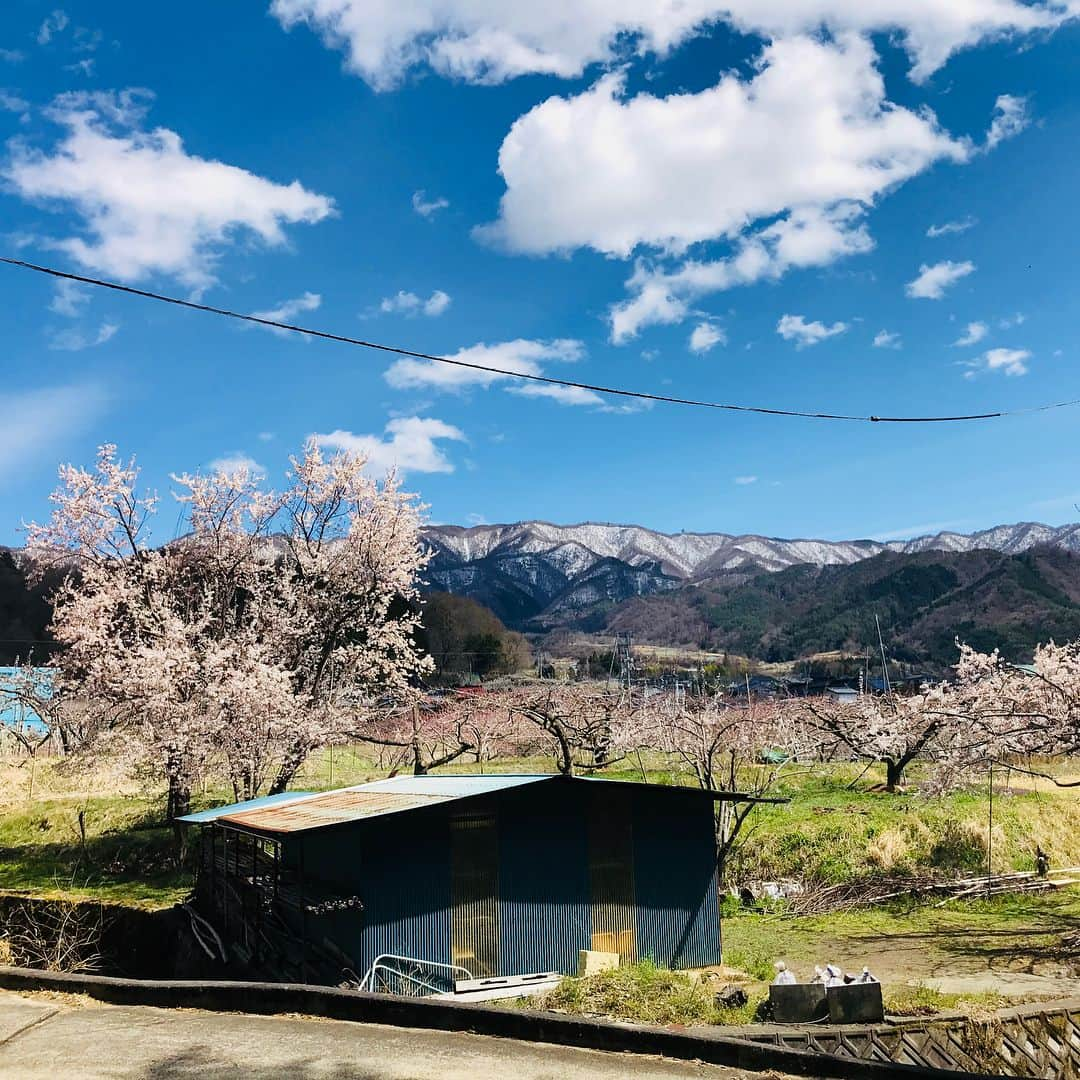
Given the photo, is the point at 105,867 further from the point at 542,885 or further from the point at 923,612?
A: the point at 923,612

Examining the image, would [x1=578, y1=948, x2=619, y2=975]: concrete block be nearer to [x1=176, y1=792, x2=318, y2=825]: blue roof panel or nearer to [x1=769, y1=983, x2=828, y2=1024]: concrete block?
[x1=769, y1=983, x2=828, y2=1024]: concrete block

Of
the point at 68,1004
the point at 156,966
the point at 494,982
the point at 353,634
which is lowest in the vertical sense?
the point at 156,966

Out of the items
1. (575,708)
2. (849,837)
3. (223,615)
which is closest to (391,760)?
(575,708)

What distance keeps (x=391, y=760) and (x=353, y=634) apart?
13014 mm

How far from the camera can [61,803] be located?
27.5 m

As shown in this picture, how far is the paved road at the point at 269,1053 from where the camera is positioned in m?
6.62

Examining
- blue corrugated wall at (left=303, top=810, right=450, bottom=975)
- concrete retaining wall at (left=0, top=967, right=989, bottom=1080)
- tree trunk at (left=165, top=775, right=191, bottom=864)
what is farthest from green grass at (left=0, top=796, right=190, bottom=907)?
concrete retaining wall at (left=0, top=967, right=989, bottom=1080)

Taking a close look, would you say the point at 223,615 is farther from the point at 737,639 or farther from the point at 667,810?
the point at 737,639

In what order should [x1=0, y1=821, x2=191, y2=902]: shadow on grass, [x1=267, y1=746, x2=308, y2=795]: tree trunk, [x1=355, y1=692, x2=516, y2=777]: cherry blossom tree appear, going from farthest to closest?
[x1=355, y1=692, x2=516, y2=777]: cherry blossom tree, [x1=267, y1=746, x2=308, y2=795]: tree trunk, [x1=0, y1=821, x2=191, y2=902]: shadow on grass

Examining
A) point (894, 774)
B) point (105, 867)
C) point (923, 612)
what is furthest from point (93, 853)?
point (923, 612)

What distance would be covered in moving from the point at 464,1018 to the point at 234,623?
63.8ft

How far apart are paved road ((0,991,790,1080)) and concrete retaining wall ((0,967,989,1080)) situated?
0.44 feet

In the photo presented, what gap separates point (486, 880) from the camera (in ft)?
45.6

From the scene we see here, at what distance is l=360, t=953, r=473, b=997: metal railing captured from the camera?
12656 millimetres
